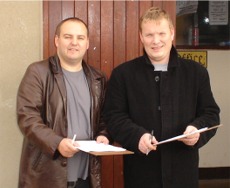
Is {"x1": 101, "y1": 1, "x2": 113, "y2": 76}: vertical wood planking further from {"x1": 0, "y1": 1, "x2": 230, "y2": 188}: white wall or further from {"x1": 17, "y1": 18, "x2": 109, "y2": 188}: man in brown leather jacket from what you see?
{"x1": 17, "y1": 18, "x2": 109, "y2": 188}: man in brown leather jacket

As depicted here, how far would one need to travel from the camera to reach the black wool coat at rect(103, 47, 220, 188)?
2.84m

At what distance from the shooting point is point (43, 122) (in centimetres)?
280

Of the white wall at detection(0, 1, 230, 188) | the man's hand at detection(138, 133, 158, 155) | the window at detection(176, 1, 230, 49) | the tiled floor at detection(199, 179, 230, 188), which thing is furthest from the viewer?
the window at detection(176, 1, 230, 49)

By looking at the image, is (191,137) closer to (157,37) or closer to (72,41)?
(157,37)

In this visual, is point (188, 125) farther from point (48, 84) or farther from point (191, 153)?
point (48, 84)

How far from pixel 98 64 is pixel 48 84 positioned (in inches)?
41.4

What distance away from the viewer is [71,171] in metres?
2.86

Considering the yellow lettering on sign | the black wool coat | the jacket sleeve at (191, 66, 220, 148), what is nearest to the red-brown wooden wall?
the black wool coat

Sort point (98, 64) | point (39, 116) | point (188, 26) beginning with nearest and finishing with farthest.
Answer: point (39, 116) < point (98, 64) < point (188, 26)

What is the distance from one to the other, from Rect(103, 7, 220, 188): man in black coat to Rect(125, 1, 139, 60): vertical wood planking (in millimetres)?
932

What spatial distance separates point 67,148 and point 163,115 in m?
0.69

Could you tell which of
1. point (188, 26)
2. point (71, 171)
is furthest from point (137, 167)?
point (188, 26)

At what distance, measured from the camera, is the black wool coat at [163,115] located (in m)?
2.84

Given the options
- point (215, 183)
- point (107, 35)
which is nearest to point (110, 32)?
point (107, 35)
